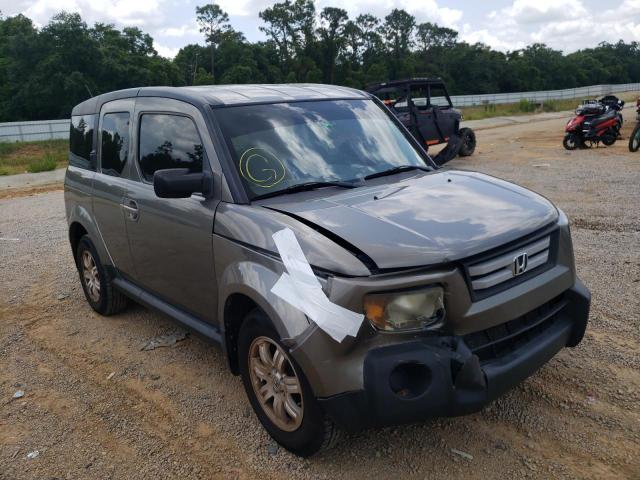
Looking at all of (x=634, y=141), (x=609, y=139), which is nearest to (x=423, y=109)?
(x=634, y=141)

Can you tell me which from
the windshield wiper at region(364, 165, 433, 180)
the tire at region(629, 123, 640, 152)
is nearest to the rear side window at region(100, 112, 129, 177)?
the windshield wiper at region(364, 165, 433, 180)

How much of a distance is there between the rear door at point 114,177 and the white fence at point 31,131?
25766mm

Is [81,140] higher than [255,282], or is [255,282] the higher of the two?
[81,140]

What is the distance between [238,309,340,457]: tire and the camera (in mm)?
2795

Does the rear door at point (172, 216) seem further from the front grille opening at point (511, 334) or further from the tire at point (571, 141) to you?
the tire at point (571, 141)

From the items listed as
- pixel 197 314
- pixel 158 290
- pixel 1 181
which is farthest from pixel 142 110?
pixel 1 181

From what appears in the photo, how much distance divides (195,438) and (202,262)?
3.36ft

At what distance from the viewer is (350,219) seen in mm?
2863

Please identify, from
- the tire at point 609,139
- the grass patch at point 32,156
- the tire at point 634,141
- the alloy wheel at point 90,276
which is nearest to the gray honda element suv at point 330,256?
the alloy wheel at point 90,276

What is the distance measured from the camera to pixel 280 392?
303cm

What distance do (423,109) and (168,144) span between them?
452 inches

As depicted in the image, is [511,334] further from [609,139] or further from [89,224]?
[609,139]

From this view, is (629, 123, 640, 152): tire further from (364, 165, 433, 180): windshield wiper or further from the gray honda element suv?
(364, 165, 433, 180): windshield wiper

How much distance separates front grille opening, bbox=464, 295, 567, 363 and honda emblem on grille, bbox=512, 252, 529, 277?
0.23m
